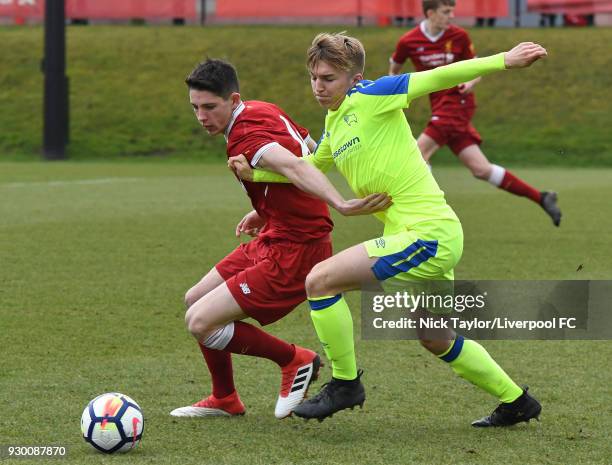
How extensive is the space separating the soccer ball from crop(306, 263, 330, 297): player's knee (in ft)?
2.78

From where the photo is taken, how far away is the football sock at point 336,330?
15.8ft

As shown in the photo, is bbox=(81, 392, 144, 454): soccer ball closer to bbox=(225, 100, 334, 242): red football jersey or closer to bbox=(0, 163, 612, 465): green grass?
bbox=(0, 163, 612, 465): green grass

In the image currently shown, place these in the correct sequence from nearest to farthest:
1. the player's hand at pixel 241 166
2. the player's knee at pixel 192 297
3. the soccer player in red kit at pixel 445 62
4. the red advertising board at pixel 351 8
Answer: the player's hand at pixel 241 166, the player's knee at pixel 192 297, the soccer player in red kit at pixel 445 62, the red advertising board at pixel 351 8

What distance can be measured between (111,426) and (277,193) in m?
1.35

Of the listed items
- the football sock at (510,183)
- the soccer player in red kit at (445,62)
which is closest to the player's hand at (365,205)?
the football sock at (510,183)

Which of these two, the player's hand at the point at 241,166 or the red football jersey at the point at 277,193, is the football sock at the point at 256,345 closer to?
the red football jersey at the point at 277,193

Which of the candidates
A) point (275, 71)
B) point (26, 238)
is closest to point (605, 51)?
point (275, 71)

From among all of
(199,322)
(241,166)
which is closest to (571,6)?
(241,166)

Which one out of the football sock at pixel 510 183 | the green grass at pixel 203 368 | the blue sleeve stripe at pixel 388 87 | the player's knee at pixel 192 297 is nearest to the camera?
the green grass at pixel 203 368

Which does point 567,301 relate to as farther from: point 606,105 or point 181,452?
point 606,105

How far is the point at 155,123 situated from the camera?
25.8 metres

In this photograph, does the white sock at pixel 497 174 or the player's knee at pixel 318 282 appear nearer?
the player's knee at pixel 318 282

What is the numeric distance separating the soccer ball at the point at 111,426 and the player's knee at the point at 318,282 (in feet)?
2.78

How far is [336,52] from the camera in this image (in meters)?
4.86
